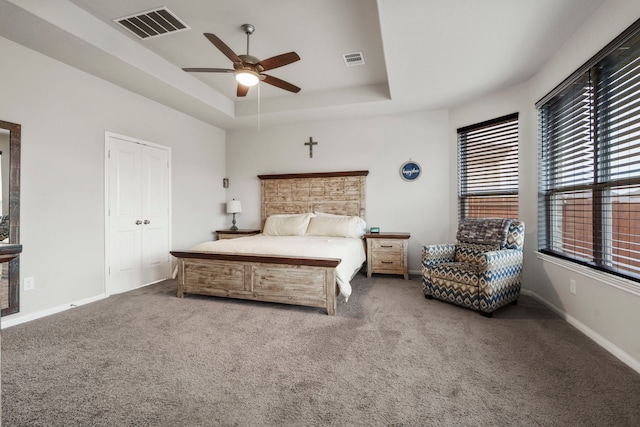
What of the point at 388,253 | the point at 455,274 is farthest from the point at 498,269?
the point at 388,253

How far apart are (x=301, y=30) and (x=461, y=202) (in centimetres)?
321

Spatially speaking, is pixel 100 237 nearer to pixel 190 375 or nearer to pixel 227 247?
pixel 227 247

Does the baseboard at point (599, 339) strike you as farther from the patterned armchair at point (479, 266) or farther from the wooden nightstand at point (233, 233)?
the wooden nightstand at point (233, 233)

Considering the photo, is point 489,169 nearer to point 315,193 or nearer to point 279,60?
point 315,193

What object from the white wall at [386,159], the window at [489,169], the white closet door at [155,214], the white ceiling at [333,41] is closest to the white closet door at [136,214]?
the white closet door at [155,214]

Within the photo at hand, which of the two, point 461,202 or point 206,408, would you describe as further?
point 461,202

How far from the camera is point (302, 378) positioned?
193 centimetres

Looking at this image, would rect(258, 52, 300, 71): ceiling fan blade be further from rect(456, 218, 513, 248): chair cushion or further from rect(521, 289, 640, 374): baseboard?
rect(521, 289, 640, 374): baseboard

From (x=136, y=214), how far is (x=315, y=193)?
2.70 meters

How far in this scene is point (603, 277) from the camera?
7.62ft

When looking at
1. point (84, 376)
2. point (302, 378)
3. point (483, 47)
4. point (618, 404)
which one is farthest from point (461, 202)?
point (84, 376)

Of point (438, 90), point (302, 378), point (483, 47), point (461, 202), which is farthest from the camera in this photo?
point (461, 202)

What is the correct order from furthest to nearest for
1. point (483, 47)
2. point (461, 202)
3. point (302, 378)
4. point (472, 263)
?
point (461, 202) < point (472, 263) < point (483, 47) < point (302, 378)

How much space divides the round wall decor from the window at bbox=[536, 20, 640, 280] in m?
1.76
